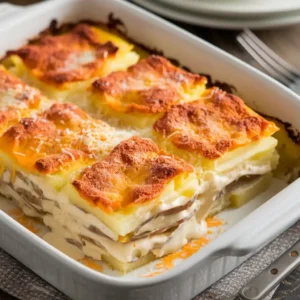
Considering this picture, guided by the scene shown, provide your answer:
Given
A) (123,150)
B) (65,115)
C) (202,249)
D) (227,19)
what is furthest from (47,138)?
(227,19)

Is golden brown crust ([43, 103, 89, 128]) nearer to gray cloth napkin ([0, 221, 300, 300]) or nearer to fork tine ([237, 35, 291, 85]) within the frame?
gray cloth napkin ([0, 221, 300, 300])

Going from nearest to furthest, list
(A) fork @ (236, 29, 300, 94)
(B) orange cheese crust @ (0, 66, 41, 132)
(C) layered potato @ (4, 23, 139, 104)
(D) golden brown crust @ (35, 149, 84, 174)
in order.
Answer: (D) golden brown crust @ (35, 149, 84, 174) → (B) orange cheese crust @ (0, 66, 41, 132) → (C) layered potato @ (4, 23, 139, 104) → (A) fork @ (236, 29, 300, 94)

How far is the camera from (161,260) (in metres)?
2.15

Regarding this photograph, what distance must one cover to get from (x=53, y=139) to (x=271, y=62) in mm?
998

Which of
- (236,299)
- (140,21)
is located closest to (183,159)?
(236,299)

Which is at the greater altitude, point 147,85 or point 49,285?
point 147,85

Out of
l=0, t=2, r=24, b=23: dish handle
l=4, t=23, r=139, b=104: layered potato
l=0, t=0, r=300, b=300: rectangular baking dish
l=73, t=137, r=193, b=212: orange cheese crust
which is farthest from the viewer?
l=0, t=2, r=24, b=23: dish handle

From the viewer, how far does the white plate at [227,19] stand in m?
3.09

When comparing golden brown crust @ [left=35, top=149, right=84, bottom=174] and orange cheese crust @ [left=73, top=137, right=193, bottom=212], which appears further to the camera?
golden brown crust @ [left=35, top=149, right=84, bottom=174]

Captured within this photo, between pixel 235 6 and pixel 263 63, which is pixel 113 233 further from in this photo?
pixel 235 6

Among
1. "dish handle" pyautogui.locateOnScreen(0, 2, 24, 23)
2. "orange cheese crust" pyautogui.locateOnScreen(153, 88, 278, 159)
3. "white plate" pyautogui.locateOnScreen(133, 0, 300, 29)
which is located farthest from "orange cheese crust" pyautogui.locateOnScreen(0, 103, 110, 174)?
"white plate" pyautogui.locateOnScreen(133, 0, 300, 29)

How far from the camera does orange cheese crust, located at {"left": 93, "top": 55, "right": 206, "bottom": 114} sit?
97.7 inches

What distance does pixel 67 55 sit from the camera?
2.78 metres

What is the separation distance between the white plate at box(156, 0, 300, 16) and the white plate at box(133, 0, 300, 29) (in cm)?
3
